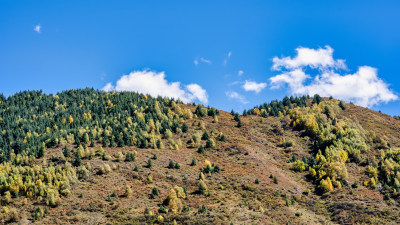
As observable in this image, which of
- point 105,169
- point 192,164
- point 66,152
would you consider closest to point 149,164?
point 105,169

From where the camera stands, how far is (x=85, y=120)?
443 feet

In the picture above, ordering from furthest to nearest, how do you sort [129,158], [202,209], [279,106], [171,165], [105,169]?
[279,106] → [129,158] → [171,165] → [105,169] → [202,209]


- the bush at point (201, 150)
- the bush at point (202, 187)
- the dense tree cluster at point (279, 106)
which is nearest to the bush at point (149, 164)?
the bush at point (202, 187)

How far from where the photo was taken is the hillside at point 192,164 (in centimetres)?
6938

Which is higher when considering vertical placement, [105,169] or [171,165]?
[171,165]

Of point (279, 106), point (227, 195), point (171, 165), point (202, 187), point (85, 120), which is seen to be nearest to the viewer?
point (227, 195)

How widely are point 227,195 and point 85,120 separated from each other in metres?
82.5

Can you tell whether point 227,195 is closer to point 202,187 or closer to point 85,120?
point 202,187

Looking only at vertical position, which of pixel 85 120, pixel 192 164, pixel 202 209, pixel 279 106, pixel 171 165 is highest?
pixel 279 106

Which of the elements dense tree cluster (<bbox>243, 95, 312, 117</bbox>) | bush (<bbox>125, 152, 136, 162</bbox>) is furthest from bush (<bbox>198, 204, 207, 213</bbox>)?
dense tree cluster (<bbox>243, 95, 312, 117</bbox>)

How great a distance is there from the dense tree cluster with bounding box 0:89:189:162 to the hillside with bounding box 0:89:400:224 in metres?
0.64

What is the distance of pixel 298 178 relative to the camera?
98875mm

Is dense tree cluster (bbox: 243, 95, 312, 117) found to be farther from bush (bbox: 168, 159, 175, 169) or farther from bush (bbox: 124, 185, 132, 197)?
bush (bbox: 124, 185, 132, 197)

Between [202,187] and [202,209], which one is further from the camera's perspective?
[202,187]
